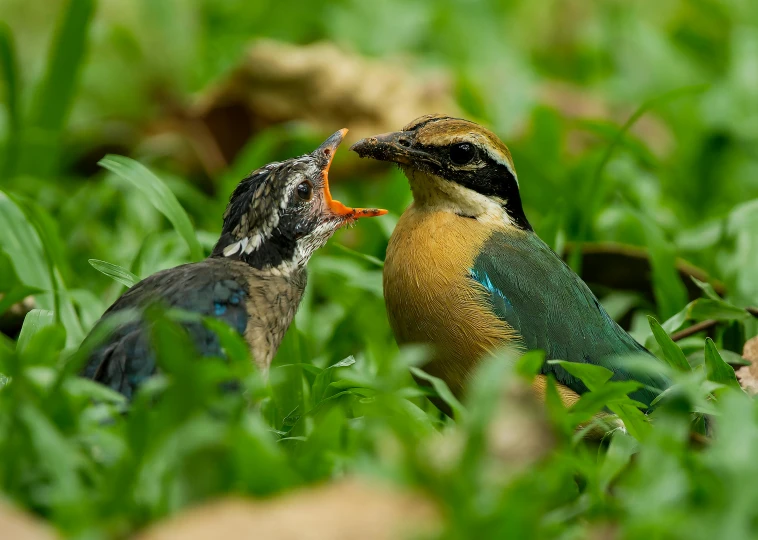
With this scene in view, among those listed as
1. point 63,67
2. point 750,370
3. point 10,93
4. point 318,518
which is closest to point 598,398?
point 750,370

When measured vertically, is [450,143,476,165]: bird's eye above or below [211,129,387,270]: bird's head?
above

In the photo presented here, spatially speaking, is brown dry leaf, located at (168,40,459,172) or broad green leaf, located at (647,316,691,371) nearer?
broad green leaf, located at (647,316,691,371)

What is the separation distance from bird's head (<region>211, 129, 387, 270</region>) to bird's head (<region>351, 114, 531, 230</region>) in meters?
0.44

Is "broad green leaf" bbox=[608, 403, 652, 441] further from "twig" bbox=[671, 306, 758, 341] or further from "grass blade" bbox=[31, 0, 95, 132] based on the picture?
"grass blade" bbox=[31, 0, 95, 132]

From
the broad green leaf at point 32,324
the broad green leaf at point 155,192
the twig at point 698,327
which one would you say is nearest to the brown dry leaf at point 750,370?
the twig at point 698,327

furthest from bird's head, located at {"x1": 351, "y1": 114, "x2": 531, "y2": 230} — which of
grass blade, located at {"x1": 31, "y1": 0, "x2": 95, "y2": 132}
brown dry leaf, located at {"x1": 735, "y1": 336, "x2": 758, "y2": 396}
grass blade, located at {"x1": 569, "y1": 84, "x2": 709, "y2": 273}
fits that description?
grass blade, located at {"x1": 31, "y1": 0, "x2": 95, "y2": 132}

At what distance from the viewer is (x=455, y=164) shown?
493 centimetres

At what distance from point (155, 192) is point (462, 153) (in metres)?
1.38

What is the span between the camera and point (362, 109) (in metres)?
7.80

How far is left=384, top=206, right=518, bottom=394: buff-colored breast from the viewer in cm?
444

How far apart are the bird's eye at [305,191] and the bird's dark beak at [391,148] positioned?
395 millimetres

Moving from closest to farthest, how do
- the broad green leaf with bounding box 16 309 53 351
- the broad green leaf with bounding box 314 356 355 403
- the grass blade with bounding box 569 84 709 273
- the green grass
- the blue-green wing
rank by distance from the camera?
the green grass
the broad green leaf with bounding box 314 356 355 403
the broad green leaf with bounding box 16 309 53 351
the blue-green wing
the grass blade with bounding box 569 84 709 273

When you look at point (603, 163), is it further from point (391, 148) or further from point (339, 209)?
point (339, 209)

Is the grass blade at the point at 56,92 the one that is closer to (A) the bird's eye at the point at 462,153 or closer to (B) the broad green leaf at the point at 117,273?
(B) the broad green leaf at the point at 117,273
